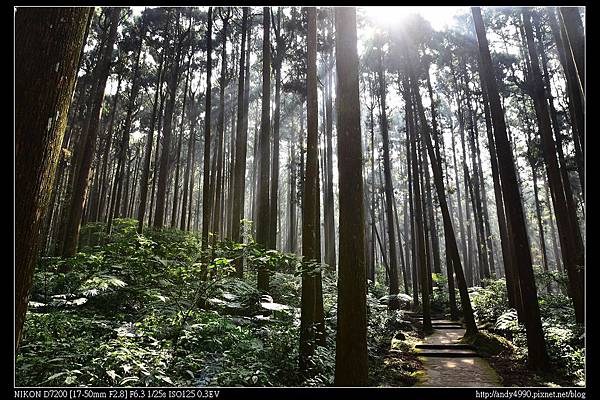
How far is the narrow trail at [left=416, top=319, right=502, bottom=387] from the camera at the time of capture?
247 inches

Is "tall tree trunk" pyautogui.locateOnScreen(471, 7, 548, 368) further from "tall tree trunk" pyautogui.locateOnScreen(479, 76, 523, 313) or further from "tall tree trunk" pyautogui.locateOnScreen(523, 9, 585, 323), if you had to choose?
"tall tree trunk" pyautogui.locateOnScreen(479, 76, 523, 313)

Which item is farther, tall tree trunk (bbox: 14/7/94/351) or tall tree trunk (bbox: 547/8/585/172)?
tall tree trunk (bbox: 547/8/585/172)

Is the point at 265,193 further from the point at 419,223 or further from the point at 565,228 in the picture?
the point at 565,228

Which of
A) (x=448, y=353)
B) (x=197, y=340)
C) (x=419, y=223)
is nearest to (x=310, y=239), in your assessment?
(x=197, y=340)

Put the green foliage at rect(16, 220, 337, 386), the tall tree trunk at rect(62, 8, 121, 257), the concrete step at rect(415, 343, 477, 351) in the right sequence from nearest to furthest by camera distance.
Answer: the green foliage at rect(16, 220, 337, 386)
the concrete step at rect(415, 343, 477, 351)
the tall tree trunk at rect(62, 8, 121, 257)

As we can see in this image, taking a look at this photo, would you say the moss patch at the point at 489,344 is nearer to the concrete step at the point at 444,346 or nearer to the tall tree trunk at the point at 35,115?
the concrete step at the point at 444,346

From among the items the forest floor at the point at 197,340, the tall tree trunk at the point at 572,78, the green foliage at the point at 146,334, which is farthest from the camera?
the tall tree trunk at the point at 572,78

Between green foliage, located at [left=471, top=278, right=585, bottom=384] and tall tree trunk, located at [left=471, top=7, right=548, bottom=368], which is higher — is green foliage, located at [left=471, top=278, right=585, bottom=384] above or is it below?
below

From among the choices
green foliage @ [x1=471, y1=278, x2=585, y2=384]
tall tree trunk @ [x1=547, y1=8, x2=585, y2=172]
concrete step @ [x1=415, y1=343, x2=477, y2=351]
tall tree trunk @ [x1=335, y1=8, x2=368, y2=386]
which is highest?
tall tree trunk @ [x1=547, y1=8, x2=585, y2=172]

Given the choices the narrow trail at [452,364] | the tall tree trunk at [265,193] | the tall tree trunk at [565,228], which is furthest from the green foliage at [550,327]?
the tall tree trunk at [265,193]

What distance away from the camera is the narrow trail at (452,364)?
20.6 ft

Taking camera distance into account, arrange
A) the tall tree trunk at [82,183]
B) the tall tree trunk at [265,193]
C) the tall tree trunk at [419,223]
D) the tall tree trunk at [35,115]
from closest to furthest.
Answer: the tall tree trunk at [35,115] < the tall tree trunk at [265,193] < the tall tree trunk at [82,183] < the tall tree trunk at [419,223]

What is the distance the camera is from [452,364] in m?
7.57

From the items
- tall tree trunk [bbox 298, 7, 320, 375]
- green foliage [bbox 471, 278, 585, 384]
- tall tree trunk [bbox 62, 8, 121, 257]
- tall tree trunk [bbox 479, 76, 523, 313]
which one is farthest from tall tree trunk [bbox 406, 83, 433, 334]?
tall tree trunk [bbox 62, 8, 121, 257]
